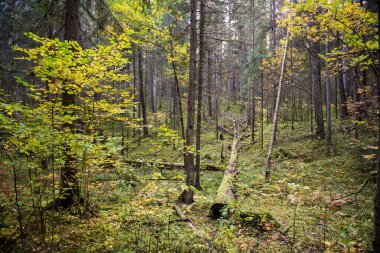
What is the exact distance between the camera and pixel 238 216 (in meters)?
6.26

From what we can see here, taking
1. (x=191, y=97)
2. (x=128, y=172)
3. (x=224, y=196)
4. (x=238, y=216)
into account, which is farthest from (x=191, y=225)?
(x=191, y=97)

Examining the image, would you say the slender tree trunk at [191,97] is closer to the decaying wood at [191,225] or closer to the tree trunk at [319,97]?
the decaying wood at [191,225]

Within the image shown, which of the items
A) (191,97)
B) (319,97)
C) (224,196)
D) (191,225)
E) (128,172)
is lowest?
(191,225)

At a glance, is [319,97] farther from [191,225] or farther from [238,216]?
[191,225]

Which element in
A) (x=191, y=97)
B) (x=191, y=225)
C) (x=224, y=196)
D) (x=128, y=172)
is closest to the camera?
(x=191, y=225)

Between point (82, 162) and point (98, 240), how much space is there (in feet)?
6.13

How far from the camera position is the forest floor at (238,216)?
4777mm

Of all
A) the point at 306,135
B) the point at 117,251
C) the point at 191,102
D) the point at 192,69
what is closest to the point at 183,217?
the point at 117,251

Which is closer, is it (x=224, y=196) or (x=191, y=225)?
(x=191, y=225)

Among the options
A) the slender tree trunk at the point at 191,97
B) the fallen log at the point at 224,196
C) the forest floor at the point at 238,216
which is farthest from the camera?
the slender tree trunk at the point at 191,97

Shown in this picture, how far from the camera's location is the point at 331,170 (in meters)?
11.4

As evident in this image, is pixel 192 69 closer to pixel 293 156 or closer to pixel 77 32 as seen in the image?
pixel 77 32

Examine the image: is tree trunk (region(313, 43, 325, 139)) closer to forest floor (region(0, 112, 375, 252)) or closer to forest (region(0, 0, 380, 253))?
forest floor (region(0, 112, 375, 252))

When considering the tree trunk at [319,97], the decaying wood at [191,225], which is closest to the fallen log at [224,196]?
the decaying wood at [191,225]
